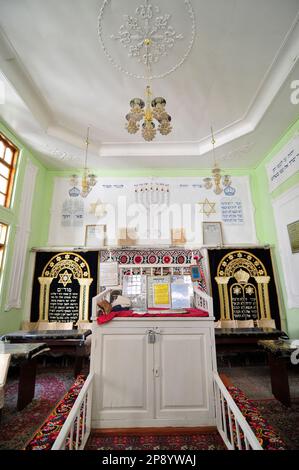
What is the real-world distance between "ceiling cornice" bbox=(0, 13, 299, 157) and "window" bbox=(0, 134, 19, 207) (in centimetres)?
89

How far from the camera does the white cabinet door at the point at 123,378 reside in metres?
2.26

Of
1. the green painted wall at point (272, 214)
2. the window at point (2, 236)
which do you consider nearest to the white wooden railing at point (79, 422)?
the window at point (2, 236)

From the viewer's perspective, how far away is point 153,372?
2.34 meters

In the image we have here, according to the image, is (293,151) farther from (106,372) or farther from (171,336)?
(106,372)

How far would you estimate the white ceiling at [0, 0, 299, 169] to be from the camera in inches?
113

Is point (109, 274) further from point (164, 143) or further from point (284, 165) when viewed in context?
point (284, 165)

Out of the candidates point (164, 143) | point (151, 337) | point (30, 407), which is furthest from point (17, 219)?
point (151, 337)

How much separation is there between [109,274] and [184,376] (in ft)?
10.1

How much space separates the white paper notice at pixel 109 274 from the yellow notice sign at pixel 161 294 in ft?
6.22

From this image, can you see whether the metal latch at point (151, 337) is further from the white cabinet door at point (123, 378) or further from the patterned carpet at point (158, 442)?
the patterned carpet at point (158, 442)

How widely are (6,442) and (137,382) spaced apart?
4.50 feet

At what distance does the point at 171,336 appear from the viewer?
243 cm

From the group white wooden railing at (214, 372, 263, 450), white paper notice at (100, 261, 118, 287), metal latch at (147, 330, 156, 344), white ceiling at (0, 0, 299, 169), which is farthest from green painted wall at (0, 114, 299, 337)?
metal latch at (147, 330, 156, 344)

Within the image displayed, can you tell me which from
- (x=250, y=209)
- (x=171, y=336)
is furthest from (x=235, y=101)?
(x=171, y=336)
